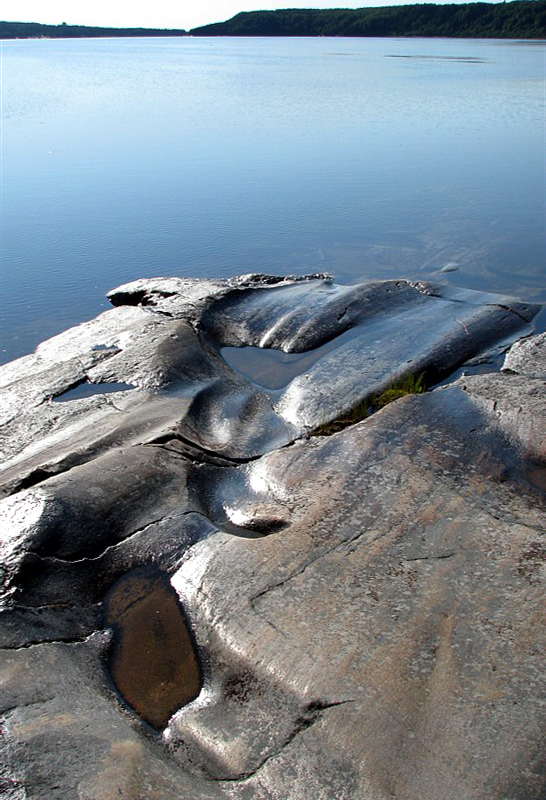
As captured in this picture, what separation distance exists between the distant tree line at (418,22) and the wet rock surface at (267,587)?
6468 centimetres

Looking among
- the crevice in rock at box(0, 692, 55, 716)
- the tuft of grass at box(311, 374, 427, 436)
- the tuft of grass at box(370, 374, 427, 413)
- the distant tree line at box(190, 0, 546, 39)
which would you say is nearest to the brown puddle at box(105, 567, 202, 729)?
the crevice in rock at box(0, 692, 55, 716)

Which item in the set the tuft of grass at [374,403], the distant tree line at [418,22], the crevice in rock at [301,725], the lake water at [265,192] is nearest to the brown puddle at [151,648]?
the crevice in rock at [301,725]

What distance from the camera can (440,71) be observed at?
1387 inches

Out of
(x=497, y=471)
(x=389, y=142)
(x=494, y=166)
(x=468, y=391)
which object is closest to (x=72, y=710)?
(x=497, y=471)

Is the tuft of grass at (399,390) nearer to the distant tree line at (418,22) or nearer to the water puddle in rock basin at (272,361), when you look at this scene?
the water puddle in rock basin at (272,361)

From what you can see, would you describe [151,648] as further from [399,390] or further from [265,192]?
[265,192]

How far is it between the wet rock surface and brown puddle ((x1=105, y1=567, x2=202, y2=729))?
10mm

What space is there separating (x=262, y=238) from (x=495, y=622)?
8291 mm

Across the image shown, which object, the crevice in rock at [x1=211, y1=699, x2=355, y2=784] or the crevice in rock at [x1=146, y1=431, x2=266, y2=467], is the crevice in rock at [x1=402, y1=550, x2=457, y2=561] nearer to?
the crevice in rock at [x1=211, y1=699, x2=355, y2=784]

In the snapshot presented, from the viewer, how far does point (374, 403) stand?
18.5 ft

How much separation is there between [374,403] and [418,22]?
75.6 meters

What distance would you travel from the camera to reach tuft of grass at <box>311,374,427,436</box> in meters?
5.28

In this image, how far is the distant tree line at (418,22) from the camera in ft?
200

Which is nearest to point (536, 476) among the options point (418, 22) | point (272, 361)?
point (272, 361)
